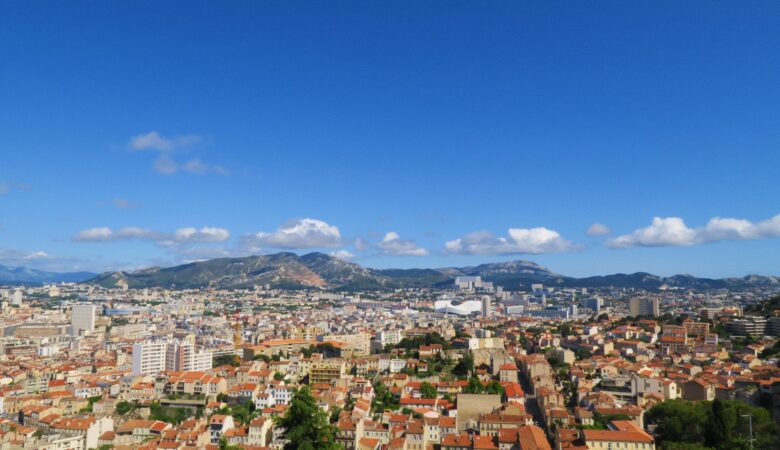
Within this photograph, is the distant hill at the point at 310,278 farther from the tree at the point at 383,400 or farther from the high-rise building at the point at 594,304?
the tree at the point at 383,400

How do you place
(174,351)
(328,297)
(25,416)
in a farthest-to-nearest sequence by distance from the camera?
(328,297), (174,351), (25,416)

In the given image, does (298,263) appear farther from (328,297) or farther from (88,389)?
(88,389)

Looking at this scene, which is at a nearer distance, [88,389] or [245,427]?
[245,427]

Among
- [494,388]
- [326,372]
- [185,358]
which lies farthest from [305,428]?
[185,358]

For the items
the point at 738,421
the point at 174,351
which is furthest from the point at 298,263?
the point at 738,421

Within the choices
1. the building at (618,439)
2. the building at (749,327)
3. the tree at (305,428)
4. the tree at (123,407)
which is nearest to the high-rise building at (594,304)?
the building at (749,327)
